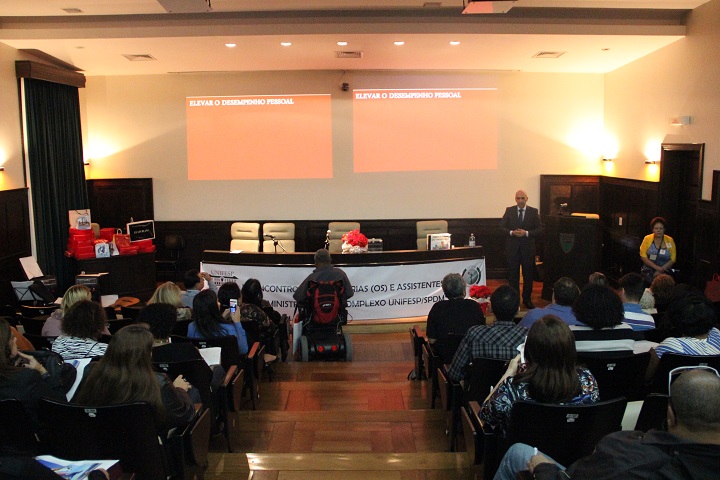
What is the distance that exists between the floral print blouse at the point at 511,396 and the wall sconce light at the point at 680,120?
630cm

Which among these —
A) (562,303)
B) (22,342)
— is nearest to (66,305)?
(22,342)

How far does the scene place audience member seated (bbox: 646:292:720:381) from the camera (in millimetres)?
3676

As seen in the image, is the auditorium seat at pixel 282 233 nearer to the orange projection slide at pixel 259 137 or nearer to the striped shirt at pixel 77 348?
the orange projection slide at pixel 259 137

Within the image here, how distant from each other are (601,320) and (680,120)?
217 inches

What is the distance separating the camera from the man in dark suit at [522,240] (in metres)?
8.92

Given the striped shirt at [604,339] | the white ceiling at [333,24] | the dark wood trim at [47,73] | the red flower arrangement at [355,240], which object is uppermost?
the white ceiling at [333,24]

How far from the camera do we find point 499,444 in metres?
2.94

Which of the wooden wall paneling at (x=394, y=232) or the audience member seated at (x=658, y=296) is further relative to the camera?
the wooden wall paneling at (x=394, y=232)

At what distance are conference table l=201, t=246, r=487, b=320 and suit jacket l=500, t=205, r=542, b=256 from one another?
3.81 feet

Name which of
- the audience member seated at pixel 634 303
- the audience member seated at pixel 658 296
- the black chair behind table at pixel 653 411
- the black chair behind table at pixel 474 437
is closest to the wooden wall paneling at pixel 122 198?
the audience member seated at pixel 658 296

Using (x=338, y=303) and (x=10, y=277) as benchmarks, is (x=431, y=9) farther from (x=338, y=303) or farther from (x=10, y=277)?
(x=10, y=277)

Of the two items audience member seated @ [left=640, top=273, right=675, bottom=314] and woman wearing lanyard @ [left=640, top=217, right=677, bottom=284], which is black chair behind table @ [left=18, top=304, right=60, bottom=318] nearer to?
audience member seated @ [left=640, top=273, right=675, bottom=314]

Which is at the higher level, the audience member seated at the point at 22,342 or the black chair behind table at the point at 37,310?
the audience member seated at the point at 22,342

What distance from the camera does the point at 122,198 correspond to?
447 inches
